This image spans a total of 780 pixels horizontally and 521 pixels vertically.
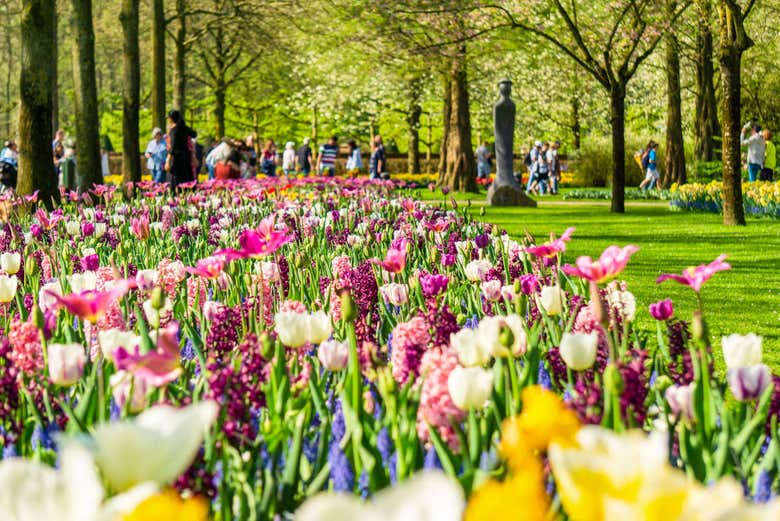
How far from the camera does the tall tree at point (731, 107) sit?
1339 cm

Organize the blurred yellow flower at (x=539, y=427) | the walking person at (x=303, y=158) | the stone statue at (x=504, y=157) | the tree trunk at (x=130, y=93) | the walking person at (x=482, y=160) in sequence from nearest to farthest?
the blurred yellow flower at (x=539, y=427), the stone statue at (x=504, y=157), the tree trunk at (x=130, y=93), the walking person at (x=303, y=158), the walking person at (x=482, y=160)

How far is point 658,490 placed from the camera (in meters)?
0.78

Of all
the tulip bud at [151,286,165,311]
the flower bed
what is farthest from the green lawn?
the tulip bud at [151,286,165,311]

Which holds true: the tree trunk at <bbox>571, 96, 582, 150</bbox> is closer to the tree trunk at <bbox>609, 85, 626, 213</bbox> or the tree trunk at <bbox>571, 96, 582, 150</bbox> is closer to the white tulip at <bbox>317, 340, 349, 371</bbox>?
the tree trunk at <bbox>609, 85, 626, 213</bbox>

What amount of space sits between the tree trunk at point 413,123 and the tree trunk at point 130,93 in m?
19.7

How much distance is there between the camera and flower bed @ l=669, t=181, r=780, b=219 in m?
14.6

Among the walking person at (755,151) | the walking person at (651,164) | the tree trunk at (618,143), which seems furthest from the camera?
the walking person at (651,164)

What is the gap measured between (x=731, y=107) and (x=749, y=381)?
491 inches

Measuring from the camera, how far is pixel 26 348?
2426mm

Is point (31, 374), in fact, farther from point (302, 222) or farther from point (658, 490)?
point (302, 222)

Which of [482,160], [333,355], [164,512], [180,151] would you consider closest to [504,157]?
[180,151]

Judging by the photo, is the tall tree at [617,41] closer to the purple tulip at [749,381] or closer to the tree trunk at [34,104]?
the tree trunk at [34,104]

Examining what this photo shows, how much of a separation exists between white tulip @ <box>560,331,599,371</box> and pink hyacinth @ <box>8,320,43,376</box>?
123 cm

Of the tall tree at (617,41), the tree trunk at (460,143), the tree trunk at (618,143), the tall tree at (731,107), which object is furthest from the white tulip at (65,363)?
the tree trunk at (460,143)
